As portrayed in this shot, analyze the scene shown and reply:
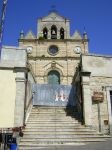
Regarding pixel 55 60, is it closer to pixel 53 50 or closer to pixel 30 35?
pixel 53 50

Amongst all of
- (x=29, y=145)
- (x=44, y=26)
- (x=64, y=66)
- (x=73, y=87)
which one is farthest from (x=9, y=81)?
(x=44, y=26)

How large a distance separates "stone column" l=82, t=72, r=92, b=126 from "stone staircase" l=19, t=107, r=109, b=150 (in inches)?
20.7

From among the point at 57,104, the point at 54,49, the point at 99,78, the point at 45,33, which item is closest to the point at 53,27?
the point at 45,33

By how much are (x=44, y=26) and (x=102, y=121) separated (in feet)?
66.4

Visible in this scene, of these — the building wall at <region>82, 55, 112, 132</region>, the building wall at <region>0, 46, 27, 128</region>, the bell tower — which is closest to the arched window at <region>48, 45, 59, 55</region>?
the bell tower

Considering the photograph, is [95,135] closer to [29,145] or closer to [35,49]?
[29,145]

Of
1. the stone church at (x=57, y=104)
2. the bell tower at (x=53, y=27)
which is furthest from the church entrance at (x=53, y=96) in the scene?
the bell tower at (x=53, y=27)

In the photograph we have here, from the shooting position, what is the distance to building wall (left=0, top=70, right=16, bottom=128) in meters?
13.3

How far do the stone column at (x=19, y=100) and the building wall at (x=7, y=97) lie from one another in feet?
0.73

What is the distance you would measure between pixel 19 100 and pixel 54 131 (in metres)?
2.75

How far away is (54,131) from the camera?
1287 centimetres

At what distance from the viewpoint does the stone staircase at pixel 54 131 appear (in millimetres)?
11711

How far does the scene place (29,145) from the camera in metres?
11.2

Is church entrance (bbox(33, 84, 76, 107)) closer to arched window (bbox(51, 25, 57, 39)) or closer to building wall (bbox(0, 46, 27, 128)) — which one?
building wall (bbox(0, 46, 27, 128))
